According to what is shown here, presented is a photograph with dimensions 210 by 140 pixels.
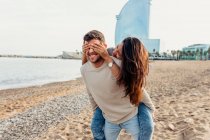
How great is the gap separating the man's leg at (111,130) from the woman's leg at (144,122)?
0.76 ft

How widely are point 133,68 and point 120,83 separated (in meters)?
0.15

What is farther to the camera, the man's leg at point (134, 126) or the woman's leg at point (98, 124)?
the woman's leg at point (98, 124)

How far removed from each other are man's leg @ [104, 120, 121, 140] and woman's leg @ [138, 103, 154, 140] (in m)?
0.23

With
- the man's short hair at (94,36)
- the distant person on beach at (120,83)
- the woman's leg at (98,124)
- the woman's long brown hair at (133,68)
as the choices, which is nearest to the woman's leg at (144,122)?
the distant person on beach at (120,83)

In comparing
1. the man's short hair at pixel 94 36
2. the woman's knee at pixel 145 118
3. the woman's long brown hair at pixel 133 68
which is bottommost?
the woman's knee at pixel 145 118

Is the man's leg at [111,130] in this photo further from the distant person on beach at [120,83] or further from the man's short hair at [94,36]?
the man's short hair at [94,36]

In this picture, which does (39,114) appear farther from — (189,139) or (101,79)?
(101,79)

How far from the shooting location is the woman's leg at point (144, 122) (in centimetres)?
267

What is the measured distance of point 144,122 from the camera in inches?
105

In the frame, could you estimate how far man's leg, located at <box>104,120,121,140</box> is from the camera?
9.18 feet

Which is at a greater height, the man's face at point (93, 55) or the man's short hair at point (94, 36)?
the man's short hair at point (94, 36)

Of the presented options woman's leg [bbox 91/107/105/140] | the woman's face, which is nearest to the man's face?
the woman's face

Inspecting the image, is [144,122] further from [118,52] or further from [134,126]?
[118,52]

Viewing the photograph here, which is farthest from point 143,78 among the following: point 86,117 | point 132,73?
point 86,117
